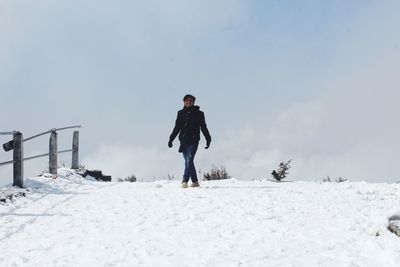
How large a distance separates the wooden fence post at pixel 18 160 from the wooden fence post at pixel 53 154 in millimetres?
3008

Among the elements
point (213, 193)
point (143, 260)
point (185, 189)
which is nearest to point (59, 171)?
point (185, 189)

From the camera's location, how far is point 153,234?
742 cm

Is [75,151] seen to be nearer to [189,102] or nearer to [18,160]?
[18,160]

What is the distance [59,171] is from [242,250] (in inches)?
474

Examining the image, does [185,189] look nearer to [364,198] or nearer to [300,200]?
[300,200]

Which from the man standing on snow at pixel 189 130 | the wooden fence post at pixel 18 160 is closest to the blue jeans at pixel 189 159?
the man standing on snow at pixel 189 130

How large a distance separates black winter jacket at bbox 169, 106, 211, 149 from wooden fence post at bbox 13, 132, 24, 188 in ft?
11.8

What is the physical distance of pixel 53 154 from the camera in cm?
1652

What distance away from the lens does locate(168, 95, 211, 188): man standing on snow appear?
12625 millimetres

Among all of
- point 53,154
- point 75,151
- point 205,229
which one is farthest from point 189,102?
point 75,151

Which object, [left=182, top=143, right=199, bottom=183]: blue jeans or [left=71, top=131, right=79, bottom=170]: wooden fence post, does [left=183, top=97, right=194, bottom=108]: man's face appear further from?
[left=71, top=131, right=79, bottom=170]: wooden fence post

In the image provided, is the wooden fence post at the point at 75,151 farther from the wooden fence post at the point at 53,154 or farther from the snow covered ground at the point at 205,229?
the snow covered ground at the point at 205,229

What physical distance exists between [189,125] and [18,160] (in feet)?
13.6

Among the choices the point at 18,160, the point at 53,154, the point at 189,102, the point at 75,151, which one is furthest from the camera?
the point at 75,151
